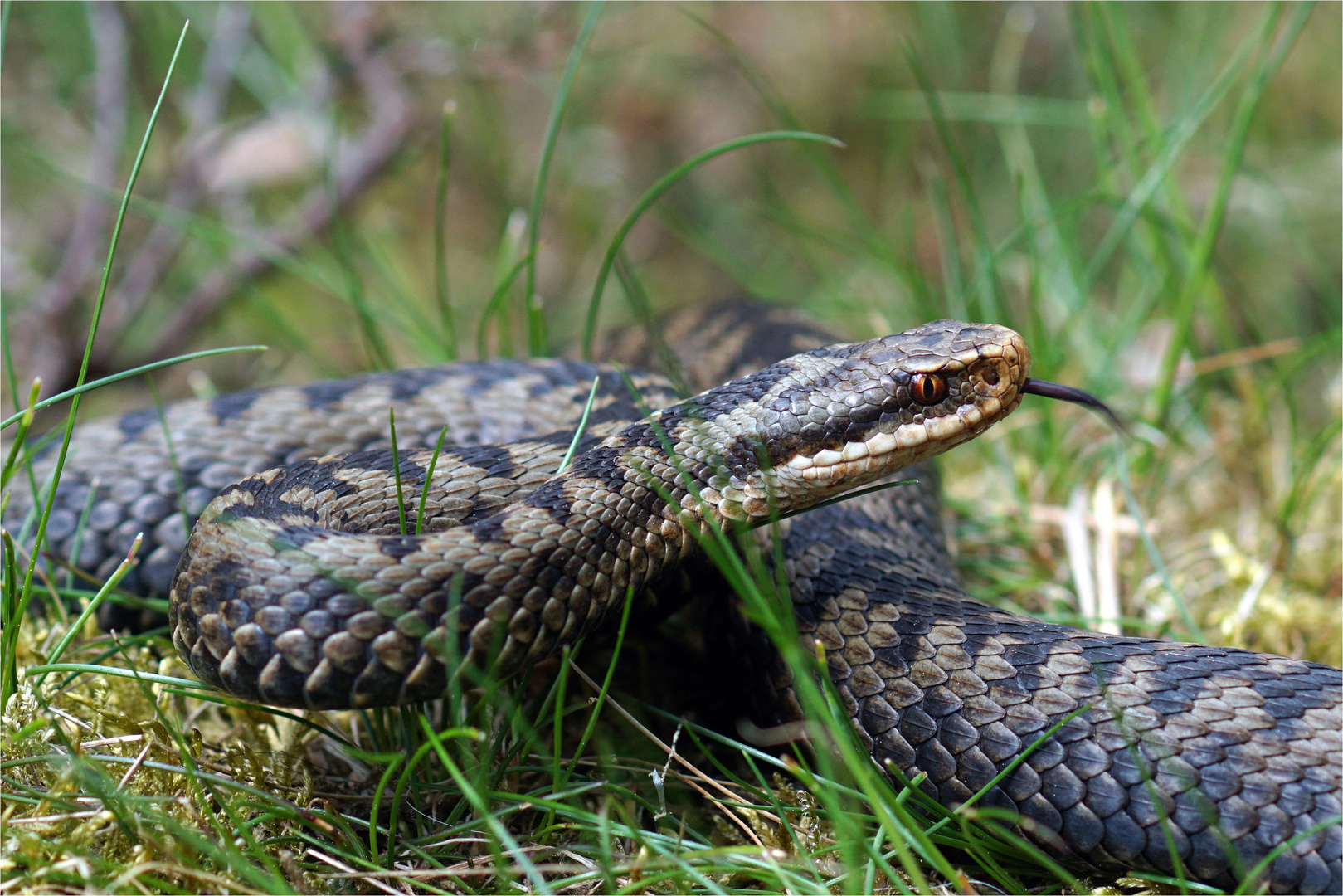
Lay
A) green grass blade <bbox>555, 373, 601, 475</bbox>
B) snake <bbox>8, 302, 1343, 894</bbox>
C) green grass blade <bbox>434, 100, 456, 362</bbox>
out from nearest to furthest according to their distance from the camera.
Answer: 1. snake <bbox>8, 302, 1343, 894</bbox>
2. green grass blade <bbox>555, 373, 601, 475</bbox>
3. green grass blade <bbox>434, 100, 456, 362</bbox>

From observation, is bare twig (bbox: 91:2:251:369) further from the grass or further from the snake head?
the snake head

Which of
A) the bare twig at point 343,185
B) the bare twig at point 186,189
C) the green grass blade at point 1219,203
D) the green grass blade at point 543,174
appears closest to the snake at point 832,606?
the green grass blade at point 543,174

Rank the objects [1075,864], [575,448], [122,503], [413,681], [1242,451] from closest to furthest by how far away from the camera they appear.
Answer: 1. [413,681]
2. [1075,864]
3. [575,448]
4. [122,503]
5. [1242,451]

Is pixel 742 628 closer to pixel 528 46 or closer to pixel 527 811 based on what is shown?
pixel 527 811

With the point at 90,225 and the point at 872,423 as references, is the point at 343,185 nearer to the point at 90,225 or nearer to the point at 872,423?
the point at 90,225

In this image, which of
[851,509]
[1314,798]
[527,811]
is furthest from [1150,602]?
[527,811]

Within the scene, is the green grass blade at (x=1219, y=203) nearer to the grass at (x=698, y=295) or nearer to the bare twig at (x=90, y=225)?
the grass at (x=698, y=295)

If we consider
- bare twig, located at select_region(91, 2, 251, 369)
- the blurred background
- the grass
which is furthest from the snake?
bare twig, located at select_region(91, 2, 251, 369)
